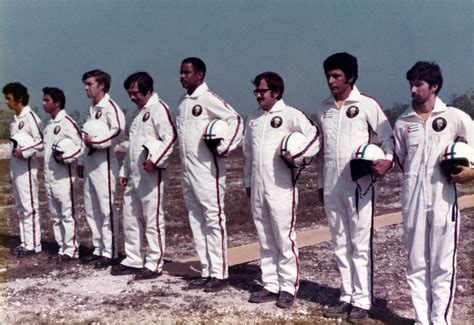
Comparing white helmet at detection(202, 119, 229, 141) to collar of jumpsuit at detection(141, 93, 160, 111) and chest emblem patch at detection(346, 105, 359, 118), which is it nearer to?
collar of jumpsuit at detection(141, 93, 160, 111)

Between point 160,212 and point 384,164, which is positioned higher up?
point 384,164

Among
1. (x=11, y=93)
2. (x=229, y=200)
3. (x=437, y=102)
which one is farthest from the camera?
(x=229, y=200)

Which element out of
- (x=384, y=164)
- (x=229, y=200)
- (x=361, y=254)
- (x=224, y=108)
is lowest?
(x=229, y=200)

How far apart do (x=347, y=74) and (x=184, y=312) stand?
8.68 feet

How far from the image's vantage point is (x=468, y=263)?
7617mm

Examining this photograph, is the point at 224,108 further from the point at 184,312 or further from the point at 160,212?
the point at 184,312

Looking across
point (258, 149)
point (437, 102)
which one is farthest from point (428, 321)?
point (258, 149)

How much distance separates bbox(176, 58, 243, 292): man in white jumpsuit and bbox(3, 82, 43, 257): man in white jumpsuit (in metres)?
3.05

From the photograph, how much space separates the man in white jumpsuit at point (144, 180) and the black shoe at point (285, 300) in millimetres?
1753

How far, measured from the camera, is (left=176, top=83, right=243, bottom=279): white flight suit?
651 cm

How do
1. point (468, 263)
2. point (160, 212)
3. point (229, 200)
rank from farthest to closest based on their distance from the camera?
point (229, 200) < point (468, 263) < point (160, 212)

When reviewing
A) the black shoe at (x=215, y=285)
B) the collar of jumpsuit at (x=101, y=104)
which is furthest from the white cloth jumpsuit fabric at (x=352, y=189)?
the collar of jumpsuit at (x=101, y=104)

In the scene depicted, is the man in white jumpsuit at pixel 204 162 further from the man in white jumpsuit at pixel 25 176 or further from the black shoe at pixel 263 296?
the man in white jumpsuit at pixel 25 176

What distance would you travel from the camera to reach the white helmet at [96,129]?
7504 millimetres
